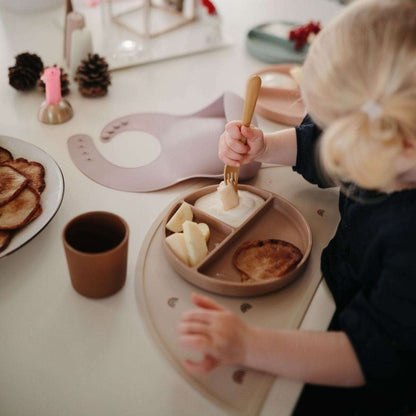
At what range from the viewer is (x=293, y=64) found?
1.24 m

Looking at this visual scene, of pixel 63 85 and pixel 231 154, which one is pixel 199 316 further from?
pixel 63 85

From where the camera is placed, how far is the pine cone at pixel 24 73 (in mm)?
1058

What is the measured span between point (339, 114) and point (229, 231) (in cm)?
28

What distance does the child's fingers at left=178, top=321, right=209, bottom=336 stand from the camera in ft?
1.89

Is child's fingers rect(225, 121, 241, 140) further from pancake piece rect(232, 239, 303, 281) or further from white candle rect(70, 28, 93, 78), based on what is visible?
white candle rect(70, 28, 93, 78)

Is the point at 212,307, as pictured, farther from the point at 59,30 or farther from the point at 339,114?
the point at 59,30

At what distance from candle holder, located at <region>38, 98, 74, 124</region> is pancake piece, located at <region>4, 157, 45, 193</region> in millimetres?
179

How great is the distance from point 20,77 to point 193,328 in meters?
0.75

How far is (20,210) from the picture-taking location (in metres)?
0.74

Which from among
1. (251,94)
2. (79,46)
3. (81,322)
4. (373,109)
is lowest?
(81,322)

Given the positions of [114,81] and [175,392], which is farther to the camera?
[114,81]

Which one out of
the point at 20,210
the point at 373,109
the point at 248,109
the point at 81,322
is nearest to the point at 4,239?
the point at 20,210

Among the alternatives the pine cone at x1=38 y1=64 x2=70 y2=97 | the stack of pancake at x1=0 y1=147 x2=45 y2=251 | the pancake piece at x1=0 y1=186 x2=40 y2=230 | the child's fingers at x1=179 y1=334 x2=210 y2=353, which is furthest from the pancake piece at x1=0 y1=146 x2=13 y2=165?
the child's fingers at x1=179 y1=334 x2=210 y2=353

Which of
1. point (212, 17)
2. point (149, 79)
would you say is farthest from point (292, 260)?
point (212, 17)
